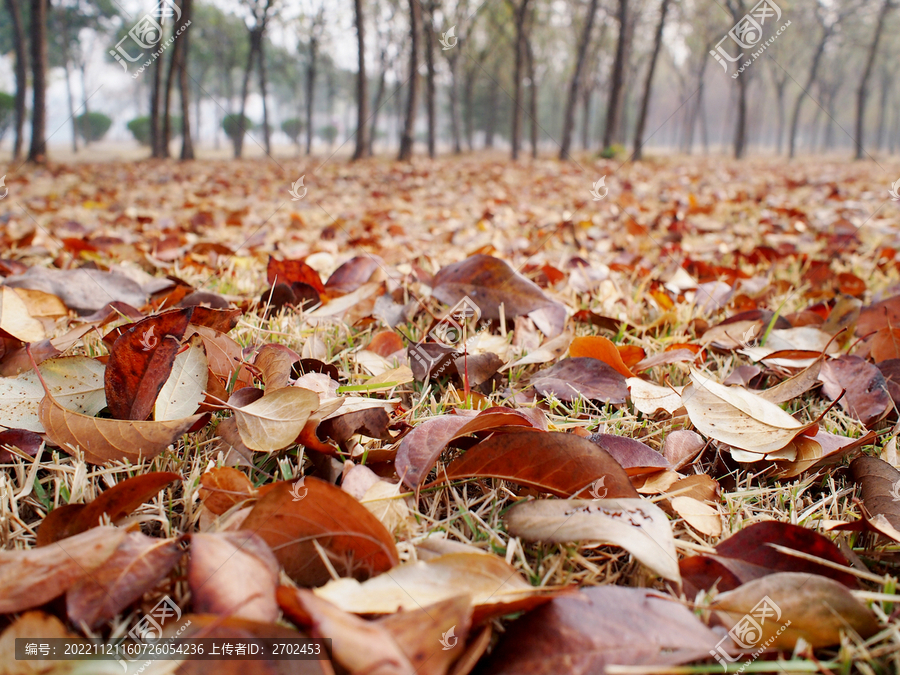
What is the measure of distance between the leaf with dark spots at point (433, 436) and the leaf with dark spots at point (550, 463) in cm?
3

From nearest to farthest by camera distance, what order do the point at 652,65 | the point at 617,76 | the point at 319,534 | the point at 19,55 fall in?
the point at 319,534 < the point at 19,55 < the point at 617,76 < the point at 652,65

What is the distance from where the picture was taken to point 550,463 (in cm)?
82

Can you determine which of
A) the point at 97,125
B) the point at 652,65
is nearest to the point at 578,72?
the point at 652,65

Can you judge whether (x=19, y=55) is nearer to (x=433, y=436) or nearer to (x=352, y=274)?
(x=352, y=274)

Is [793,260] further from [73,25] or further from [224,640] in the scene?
[73,25]

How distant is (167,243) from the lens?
246 cm

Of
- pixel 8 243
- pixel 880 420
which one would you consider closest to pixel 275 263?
pixel 880 420

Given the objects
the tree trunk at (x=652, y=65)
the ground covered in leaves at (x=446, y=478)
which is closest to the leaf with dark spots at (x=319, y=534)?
the ground covered in leaves at (x=446, y=478)

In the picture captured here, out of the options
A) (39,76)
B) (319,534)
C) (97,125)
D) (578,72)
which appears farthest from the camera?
(97,125)

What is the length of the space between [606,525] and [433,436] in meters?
0.29

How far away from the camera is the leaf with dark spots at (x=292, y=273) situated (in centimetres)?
171

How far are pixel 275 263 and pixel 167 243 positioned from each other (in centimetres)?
103

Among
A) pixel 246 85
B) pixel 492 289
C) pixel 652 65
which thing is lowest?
pixel 492 289

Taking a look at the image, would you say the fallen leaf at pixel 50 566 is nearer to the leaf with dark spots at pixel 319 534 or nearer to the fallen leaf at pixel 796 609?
the leaf with dark spots at pixel 319 534
